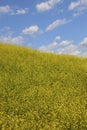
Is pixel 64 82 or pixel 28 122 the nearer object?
pixel 28 122

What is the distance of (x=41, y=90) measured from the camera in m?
20.2

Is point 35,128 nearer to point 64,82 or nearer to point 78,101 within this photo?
point 78,101

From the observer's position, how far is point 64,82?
22.2 m

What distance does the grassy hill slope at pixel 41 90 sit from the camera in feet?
54.4

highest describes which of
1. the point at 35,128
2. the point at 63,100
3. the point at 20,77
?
the point at 20,77

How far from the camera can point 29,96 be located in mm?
19172

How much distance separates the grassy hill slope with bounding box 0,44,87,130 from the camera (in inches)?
653

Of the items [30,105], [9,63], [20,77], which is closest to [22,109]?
[30,105]

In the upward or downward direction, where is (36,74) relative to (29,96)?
upward

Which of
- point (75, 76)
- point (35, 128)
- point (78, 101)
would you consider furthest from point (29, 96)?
point (75, 76)

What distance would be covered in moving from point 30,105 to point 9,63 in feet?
18.9

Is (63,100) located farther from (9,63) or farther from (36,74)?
(9,63)

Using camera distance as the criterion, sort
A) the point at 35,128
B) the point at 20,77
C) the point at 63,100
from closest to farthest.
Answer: the point at 35,128, the point at 63,100, the point at 20,77

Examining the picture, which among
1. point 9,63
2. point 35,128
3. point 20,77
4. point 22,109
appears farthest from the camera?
point 9,63
